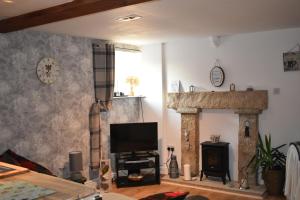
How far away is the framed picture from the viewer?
179 inches

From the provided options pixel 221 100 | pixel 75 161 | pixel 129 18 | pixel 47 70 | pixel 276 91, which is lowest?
pixel 75 161

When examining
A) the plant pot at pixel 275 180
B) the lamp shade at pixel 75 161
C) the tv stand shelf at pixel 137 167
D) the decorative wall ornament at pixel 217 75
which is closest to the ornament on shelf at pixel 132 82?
the tv stand shelf at pixel 137 167

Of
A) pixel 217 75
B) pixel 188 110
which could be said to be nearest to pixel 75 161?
pixel 188 110

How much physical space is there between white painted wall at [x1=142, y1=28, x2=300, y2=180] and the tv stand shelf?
60cm

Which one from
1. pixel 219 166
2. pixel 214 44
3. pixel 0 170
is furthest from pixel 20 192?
pixel 214 44

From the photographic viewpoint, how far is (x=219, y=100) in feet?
16.8

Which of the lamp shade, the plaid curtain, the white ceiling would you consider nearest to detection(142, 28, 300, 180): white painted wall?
the white ceiling

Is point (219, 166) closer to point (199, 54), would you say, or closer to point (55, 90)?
point (199, 54)

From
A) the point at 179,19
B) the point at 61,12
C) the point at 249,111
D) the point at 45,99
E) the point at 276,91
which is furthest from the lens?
the point at 249,111

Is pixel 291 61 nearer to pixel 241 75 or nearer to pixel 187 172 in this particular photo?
pixel 241 75

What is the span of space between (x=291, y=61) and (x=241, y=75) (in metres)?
0.76

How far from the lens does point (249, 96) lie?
486 cm

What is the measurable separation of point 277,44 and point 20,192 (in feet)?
13.5

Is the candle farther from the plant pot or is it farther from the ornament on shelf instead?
the ornament on shelf
